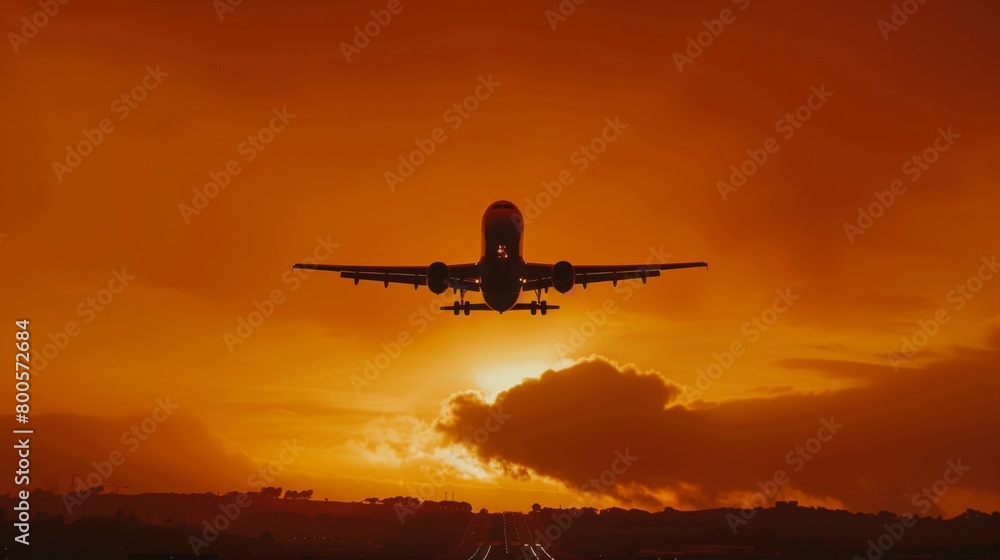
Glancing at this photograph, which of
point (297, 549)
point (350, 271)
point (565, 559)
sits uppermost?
point (350, 271)

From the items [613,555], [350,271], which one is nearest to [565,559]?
[613,555]

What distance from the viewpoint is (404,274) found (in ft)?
274

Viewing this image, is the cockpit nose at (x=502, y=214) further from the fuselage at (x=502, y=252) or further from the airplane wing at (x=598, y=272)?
the airplane wing at (x=598, y=272)

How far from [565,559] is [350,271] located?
135 ft

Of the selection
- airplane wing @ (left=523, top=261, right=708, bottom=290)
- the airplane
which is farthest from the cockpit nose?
airplane wing @ (left=523, top=261, right=708, bottom=290)

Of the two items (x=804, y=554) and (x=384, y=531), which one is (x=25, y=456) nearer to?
(x=804, y=554)

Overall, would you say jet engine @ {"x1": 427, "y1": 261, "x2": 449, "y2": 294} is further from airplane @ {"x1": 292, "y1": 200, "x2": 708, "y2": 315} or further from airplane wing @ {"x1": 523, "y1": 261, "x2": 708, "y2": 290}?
airplane wing @ {"x1": 523, "y1": 261, "x2": 708, "y2": 290}

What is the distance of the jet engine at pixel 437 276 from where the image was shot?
3049 inches

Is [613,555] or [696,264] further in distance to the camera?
[613,555]

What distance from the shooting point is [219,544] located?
13062 centimetres

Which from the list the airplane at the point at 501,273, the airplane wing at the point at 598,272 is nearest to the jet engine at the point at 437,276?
the airplane at the point at 501,273

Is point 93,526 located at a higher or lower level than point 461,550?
higher

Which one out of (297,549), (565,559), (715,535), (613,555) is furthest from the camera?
(715,535)

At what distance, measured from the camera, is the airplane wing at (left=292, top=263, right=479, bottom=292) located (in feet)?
268
